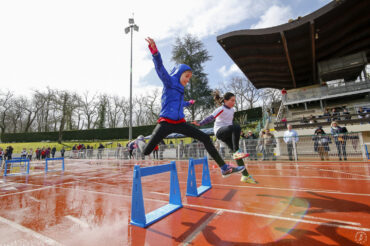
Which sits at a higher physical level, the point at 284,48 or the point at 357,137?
the point at 284,48

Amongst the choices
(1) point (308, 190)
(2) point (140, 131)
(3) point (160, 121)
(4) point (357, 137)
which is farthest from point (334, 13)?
(2) point (140, 131)

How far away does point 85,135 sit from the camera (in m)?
40.4

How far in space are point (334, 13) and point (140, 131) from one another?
3172 centimetres

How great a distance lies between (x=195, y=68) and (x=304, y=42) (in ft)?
49.3

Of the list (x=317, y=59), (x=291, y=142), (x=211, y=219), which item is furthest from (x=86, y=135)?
(x=317, y=59)

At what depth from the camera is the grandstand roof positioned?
17.4 meters

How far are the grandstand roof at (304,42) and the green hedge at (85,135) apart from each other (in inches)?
828

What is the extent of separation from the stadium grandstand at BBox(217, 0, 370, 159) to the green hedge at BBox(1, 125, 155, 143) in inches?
868

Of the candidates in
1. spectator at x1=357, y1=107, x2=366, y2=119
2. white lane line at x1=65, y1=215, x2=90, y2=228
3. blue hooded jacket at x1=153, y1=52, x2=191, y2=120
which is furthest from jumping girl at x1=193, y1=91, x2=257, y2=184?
spectator at x1=357, y1=107, x2=366, y2=119

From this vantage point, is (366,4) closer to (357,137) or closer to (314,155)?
(357,137)

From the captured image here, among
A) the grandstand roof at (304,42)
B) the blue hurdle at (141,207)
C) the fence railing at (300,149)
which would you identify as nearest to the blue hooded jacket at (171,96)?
the blue hurdle at (141,207)

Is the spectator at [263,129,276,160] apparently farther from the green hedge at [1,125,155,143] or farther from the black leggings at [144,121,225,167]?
the green hedge at [1,125,155,143]

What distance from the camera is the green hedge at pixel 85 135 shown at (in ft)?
→ 121

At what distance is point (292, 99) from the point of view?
25.1 metres
